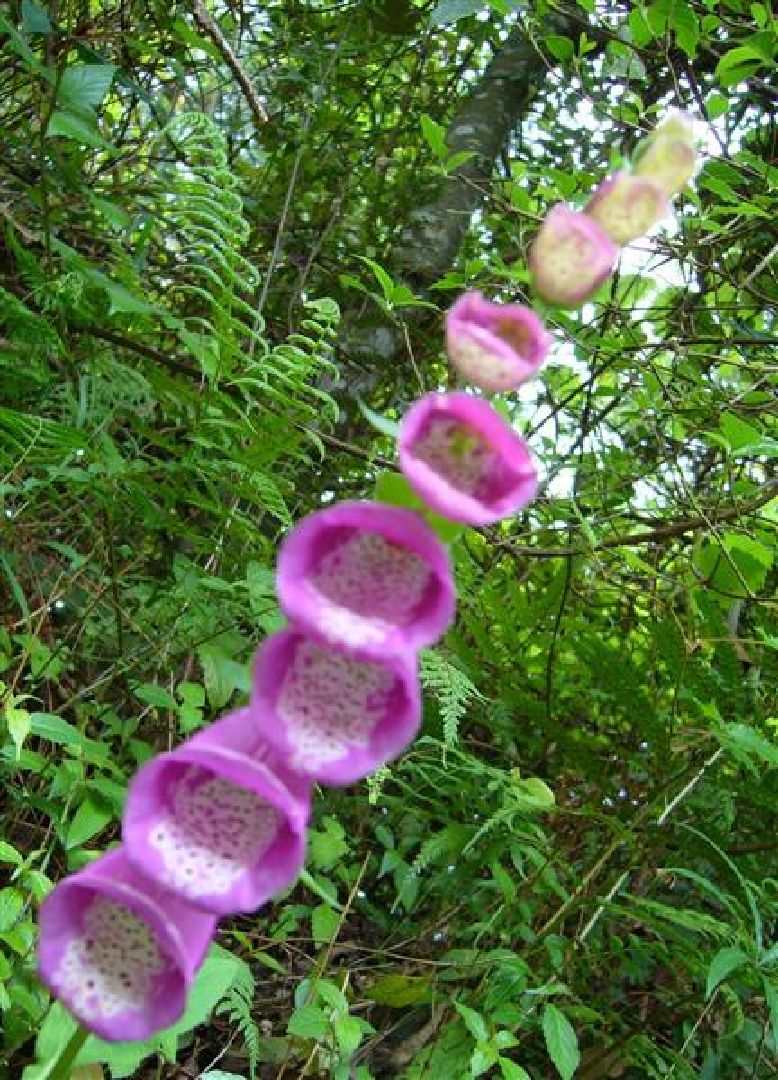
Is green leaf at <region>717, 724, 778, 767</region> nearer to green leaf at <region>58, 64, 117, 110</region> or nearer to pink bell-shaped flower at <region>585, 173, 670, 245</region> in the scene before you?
pink bell-shaped flower at <region>585, 173, 670, 245</region>

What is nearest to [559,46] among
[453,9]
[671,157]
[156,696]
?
[453,9]

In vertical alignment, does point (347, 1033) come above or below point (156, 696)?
below

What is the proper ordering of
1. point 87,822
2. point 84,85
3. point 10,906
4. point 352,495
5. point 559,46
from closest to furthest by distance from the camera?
point 10,906 → point 87,822 → point 84,85 → point 559,46 → point 352,495

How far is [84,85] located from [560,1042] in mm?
1308

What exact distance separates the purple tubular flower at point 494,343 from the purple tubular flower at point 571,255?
1.2 inches

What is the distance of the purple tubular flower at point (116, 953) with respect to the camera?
55 cm

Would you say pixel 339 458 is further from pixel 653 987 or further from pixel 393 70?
pixel 393 70

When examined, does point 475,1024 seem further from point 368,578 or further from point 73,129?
point 73,129

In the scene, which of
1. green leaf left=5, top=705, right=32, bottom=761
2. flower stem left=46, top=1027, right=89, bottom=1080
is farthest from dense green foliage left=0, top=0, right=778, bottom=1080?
flower stem left=46, top=1027, right=89, bottom=1080

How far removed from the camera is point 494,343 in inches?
22.0

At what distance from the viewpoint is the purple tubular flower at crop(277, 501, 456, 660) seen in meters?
0.54

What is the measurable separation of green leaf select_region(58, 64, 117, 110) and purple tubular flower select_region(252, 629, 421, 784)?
3.61 ft

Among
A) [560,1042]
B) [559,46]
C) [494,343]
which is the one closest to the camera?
[494,343]

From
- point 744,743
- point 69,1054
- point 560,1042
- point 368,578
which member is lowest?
point 560,1042
